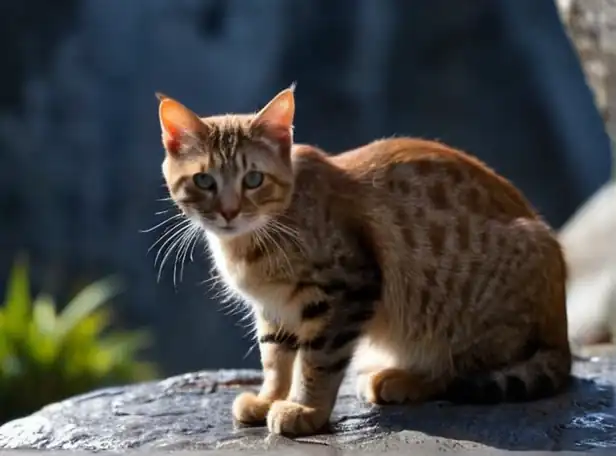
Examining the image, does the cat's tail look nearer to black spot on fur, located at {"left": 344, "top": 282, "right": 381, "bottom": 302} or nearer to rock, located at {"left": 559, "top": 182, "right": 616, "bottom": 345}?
black spot on fur, located at {"left": 344, "top": 282, "right": 381, "bottom": 302}

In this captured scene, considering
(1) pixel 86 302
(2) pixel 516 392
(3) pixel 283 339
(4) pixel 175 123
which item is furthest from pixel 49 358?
(2) pixel 516 392

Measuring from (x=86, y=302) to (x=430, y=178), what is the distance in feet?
7.08

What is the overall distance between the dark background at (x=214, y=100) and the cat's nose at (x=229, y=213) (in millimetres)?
2559

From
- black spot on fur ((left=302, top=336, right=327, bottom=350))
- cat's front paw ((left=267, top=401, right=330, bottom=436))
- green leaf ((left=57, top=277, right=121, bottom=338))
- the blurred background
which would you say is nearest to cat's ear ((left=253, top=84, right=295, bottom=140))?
black spot on fur ((left=302, top=336, right=327, bottom=350))

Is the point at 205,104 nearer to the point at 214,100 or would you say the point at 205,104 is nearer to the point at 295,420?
the point at 214,100

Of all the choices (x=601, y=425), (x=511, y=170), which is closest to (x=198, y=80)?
(x=511, y=170)

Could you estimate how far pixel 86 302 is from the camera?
368cm

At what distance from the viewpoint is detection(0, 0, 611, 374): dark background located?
14.6ft

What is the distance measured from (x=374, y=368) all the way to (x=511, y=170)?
3.10 meters

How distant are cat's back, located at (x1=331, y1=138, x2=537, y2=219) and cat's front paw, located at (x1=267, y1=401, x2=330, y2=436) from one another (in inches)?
16.7

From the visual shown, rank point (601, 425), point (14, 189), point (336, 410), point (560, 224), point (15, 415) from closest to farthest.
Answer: point (601, 425) < point (336, 410) < point (15, 415) < point (14, 189) < point (560, 224)

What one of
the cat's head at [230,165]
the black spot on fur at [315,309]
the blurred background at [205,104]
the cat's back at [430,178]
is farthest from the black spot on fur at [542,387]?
the blurred background at [205,104]

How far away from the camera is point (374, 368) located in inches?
77.4

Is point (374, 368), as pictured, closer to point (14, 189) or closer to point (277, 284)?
point (277, 284)
